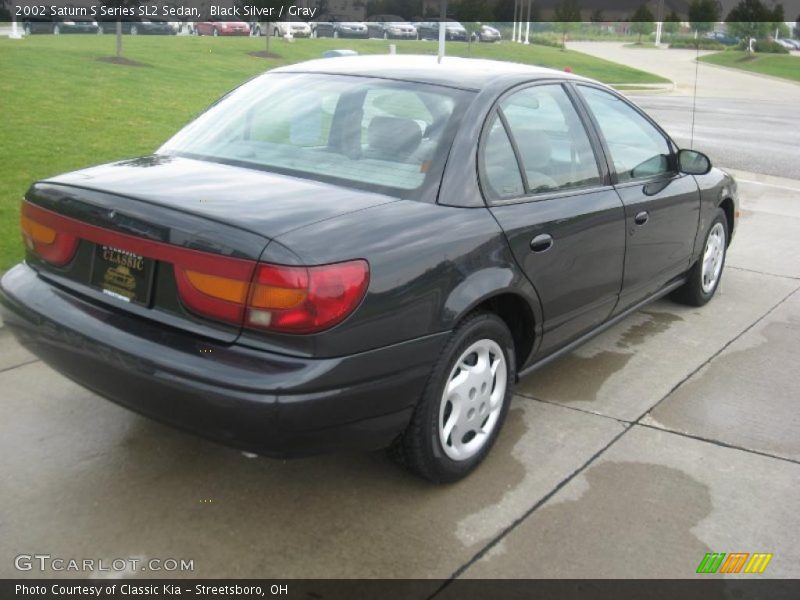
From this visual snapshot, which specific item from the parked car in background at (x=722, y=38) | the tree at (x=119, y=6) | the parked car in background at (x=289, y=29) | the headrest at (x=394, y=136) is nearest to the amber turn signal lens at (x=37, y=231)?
the headrest at (x=394, y=136)

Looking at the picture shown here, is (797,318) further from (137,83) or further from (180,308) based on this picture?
(137,83)

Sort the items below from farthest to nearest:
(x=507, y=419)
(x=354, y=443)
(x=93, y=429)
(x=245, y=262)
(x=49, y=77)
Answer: (x=49, y=77) → (x=507, y=419) → (x=93, y=429) → (x=354, y=443) → (x=245, y=262)

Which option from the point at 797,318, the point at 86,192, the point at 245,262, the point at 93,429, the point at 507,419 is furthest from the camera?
the point at 797,318

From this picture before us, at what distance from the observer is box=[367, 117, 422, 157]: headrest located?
11.4 ft

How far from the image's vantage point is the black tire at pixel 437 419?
3121mm

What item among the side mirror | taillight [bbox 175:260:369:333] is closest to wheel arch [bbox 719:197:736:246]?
the side mirror

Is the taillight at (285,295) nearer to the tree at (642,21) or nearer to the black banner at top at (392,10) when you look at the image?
the black banner at top at (392,10)

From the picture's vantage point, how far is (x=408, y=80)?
378 centimetres

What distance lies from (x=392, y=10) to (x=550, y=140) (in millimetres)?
49008

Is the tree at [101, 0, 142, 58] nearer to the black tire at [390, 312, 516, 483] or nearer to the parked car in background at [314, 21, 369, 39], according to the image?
the black tire at [390, 312, 516, 483]

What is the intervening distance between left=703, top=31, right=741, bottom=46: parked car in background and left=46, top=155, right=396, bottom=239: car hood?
5894 centimetres
